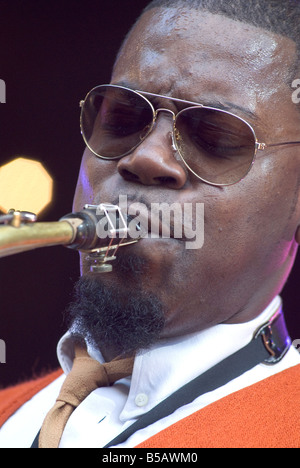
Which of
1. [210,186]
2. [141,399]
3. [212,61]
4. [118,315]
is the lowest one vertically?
[141,399]

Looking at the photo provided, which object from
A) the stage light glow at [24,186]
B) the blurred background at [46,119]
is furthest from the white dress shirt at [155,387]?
the stage light glow at [24,186]

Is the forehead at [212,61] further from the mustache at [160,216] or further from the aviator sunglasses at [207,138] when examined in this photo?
the mustache at [160,216]

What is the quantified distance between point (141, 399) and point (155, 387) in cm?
6

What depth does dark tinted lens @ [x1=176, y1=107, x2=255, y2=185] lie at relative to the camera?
1907 millimetres

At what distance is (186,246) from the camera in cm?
190

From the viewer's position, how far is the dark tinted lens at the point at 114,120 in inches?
77.7

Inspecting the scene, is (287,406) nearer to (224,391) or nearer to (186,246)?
(224,391)

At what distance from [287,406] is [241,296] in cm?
37

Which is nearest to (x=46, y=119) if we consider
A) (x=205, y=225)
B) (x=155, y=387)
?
(x=205, y=225)

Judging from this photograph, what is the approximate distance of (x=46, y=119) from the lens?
3.37 m

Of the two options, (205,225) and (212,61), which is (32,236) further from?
(212,61)

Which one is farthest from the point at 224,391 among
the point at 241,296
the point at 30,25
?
the point at 30,25

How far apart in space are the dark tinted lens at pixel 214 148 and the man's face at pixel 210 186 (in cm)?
3

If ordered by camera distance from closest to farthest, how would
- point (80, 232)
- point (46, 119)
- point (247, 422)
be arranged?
point (80, 232) → point (247, 422) → point (46, 119)
